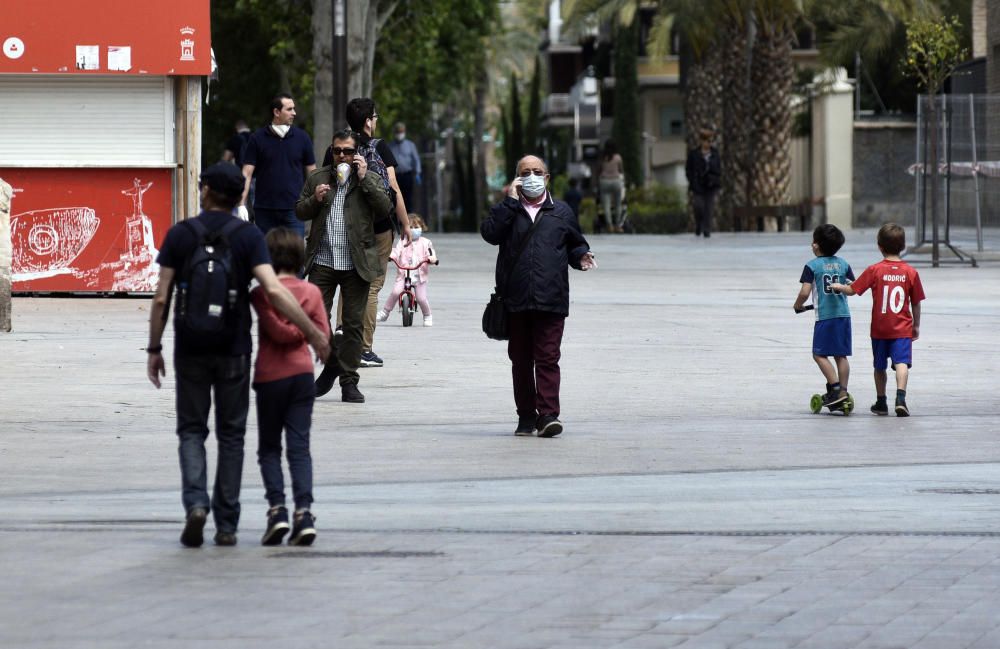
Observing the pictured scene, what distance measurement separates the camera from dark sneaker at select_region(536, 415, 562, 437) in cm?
1040

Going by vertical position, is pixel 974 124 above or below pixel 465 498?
above

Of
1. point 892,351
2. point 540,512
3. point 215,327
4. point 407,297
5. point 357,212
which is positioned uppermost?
point 357,212

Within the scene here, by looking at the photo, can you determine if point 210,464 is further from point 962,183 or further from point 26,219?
point 962,183

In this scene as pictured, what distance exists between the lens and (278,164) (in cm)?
1511

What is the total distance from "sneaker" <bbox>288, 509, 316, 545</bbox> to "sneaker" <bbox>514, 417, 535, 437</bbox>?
340 cm

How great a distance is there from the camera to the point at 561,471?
9320mm

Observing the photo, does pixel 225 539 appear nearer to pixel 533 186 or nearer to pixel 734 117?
pixel 533 186

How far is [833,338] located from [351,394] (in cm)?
285

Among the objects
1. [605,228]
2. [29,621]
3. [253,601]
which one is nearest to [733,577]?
[253,601]

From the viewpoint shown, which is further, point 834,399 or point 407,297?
point 407,297

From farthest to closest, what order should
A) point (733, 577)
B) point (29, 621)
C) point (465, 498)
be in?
point (465, 498), point (733, 577), point (29, 621)

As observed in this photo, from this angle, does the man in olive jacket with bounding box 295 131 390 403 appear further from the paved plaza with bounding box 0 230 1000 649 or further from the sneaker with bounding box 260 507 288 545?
the sneaker with bounding box 260 507 288 545

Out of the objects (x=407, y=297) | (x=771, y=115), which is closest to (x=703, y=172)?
(x=771, y=115)

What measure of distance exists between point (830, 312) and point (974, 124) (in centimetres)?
1532
